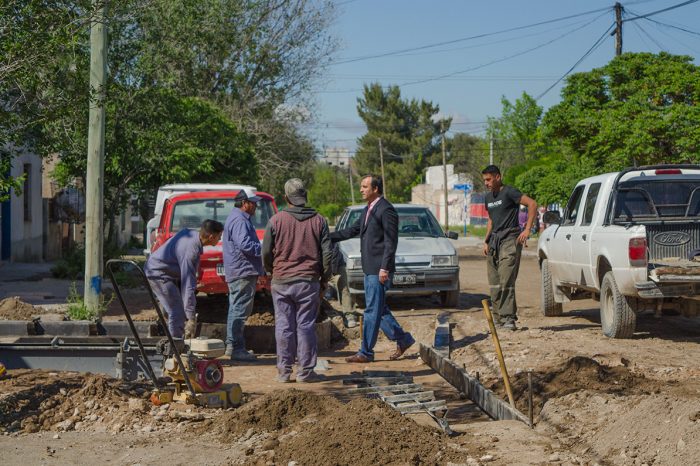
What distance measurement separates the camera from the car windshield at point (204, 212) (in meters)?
15.5

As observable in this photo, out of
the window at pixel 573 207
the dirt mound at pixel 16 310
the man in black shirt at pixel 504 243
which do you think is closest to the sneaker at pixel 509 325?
the man in black shirt at pixel 504 243

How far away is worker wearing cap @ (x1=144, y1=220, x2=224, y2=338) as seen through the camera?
9.79 metres

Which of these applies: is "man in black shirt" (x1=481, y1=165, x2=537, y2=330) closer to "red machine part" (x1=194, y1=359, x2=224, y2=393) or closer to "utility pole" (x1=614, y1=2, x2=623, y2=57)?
"red machine part" (x1=194, y1=359, x2=224, y2=393)

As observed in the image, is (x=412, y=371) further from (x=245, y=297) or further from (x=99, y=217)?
(x=99, y=217)

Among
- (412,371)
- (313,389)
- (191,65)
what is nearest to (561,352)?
(412,371)

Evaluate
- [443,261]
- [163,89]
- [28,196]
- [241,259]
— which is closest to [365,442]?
[241,259]

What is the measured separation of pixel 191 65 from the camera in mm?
36625

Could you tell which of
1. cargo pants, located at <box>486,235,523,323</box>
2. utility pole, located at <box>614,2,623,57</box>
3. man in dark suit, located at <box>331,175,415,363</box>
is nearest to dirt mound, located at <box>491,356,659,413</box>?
man in dark suit, located at <box>331,175,415,363</box>

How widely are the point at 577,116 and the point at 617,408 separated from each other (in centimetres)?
2436

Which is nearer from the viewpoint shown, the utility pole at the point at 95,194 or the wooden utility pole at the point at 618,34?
the utility pole at the point at 95,194

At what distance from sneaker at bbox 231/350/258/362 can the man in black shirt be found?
2.99 metres

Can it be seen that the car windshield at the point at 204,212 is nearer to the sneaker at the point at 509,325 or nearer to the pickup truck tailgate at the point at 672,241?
the sneaker at the point at 509,325

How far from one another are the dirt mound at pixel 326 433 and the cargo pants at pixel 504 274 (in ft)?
15.6

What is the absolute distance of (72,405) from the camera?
7.41 meters
